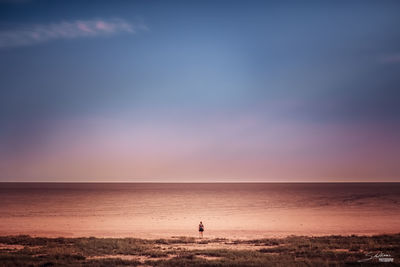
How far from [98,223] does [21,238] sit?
621 inches

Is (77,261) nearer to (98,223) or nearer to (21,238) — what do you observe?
(21,238)

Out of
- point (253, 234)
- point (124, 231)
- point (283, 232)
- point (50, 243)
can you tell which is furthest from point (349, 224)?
point (50, 243)

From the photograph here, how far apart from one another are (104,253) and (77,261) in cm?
322

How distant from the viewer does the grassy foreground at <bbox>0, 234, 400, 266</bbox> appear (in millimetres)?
19656

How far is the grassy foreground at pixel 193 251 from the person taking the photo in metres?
19.7

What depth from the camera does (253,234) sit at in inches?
1352

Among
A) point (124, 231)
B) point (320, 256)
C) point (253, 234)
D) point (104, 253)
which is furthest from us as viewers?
point (124, 231)

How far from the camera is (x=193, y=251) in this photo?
23.5 metres

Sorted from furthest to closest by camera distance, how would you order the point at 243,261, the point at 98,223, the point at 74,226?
1. the point at 98,223
2. the point at 74,226
3. the point at 243,261

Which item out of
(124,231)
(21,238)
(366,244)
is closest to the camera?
(366,244)

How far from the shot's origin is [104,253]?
914 inches

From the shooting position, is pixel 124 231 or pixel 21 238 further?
pixel 124 231

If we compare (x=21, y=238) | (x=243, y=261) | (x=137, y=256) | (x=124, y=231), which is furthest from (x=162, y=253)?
(x=124, y=231)

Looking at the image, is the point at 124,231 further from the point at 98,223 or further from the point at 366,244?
the point at 366,244
